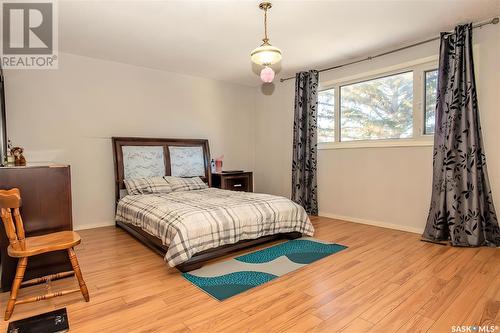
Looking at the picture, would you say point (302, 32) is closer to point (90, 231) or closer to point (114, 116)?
point (114, 116)

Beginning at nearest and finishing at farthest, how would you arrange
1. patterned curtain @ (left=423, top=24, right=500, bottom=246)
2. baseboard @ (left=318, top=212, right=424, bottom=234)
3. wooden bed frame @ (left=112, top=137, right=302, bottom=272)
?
1. wooden bed frame @ (left=112, top=137, right=302, bottom=272)
2. patterned curtain @ (left=423, top=24, right=500, bottom=246)
3. baseboard @ (left=318, top=212, right=424, bottom=234)

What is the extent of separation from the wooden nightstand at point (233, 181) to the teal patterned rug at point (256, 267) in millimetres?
2032

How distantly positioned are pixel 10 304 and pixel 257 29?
10.6 feet

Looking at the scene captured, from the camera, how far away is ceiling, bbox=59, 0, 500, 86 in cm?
274

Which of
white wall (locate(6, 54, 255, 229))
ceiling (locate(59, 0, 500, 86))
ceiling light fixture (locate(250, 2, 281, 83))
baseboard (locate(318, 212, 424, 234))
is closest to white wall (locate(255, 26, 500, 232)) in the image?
baseboard (locate(318, 212, 424, 234))

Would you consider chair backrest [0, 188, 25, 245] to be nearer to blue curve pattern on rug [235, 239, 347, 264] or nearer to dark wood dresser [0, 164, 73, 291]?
dark wood dresser [0, 164, 73, 291]

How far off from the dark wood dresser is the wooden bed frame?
2.90 ft

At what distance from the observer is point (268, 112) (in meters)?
5.79

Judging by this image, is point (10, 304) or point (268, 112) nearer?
point (10, 304)

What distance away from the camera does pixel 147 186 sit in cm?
412

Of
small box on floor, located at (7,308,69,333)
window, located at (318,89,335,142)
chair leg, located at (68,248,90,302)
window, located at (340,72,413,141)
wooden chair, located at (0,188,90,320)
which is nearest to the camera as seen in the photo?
small box on floor, located at (7,308,69,333)

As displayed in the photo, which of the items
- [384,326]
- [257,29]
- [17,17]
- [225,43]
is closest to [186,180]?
[225,43]

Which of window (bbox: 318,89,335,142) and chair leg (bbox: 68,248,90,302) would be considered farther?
window (bbox: 318,89,335,142)

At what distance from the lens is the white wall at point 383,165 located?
3.15 m
